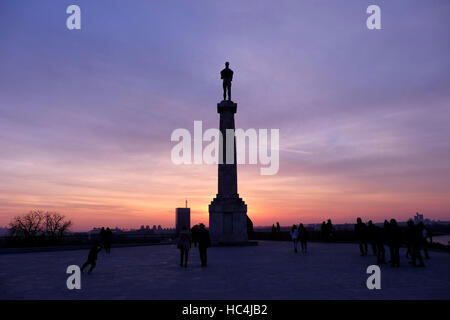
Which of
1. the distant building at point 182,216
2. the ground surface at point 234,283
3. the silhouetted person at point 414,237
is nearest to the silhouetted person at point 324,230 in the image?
the ground surface at point 234,283

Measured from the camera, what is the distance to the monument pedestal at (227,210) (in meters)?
31.0

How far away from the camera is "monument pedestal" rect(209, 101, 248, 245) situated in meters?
31.0

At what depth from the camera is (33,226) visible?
72.0 meters

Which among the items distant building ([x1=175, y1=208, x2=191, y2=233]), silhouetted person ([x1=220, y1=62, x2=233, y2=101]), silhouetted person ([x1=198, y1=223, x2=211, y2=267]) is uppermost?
silhouetted person ([x1=220, y1=62, x2=233, y2=101])

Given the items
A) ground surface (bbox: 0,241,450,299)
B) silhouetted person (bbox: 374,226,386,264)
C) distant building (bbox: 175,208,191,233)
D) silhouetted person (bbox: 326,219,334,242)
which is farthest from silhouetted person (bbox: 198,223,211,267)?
distant building (bbox: 175,208,191,233)

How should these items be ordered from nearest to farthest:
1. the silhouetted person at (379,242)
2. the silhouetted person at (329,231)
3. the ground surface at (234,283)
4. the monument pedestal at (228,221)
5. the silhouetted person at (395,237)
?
the ground surface at (234,283) → the silhouetted person at (395,237) → the silhouetted person at (379,242) → the monument pedestal at (228,221) → the silhouetted person at (329,231)

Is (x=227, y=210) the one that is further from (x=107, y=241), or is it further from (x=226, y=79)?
(x=226, y=79)

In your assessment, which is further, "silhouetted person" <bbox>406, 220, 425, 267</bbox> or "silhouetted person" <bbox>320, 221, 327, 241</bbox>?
"silhouetted person" <bbox>320, 221, 327, 241</bbox>

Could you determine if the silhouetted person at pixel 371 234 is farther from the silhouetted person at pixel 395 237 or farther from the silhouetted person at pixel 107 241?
the silhouetted person at pixel 107 241

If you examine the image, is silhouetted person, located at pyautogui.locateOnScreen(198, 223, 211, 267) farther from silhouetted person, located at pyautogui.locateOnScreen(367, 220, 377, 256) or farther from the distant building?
the distant building

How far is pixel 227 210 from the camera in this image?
1220 inches

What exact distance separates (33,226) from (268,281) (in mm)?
75237
